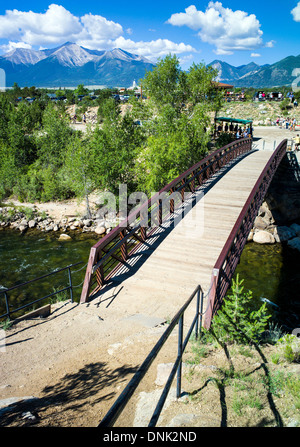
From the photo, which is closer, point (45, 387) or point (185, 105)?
point (45, 387)

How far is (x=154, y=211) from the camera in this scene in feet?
33.9

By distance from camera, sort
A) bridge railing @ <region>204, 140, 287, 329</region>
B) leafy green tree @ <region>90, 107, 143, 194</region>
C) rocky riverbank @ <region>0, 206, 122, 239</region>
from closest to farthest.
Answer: bridge railing @ <region>204, 140, 287, 329</region>
rocky riverbank @ <region>0, 206, 122, 239</region>
leafy green tree @ <region>90, 107, 143, 194</region>

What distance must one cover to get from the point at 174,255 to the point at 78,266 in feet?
33.9

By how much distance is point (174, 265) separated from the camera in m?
8.49

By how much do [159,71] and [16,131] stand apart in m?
15.7

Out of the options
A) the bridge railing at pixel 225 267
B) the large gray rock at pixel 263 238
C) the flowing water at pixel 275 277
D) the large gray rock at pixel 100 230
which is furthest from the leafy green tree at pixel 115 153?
the bridge railing at pixel 225 267

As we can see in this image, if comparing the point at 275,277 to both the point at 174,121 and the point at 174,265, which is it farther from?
the point at 174,121

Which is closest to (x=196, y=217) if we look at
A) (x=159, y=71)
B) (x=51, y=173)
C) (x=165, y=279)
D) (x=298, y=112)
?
(x=165, y=279)

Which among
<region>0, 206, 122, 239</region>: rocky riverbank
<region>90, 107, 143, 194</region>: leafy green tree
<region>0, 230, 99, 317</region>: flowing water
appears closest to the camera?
<region>0, 230, 99, 317</region>: flowing water

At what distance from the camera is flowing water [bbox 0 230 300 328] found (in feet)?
49.2

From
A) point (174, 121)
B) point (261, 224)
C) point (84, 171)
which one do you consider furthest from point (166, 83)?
point (261, 224)

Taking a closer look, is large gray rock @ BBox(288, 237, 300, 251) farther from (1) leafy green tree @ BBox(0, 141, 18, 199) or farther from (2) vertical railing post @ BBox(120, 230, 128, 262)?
(1) leafy green tree @ BBox(0, 141, 18, 199)

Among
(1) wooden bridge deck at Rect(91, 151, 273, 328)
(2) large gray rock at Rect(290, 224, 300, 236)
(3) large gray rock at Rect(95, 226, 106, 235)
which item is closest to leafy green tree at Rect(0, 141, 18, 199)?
(3) large gray rock at Rect(95, 226, 106, 235)
